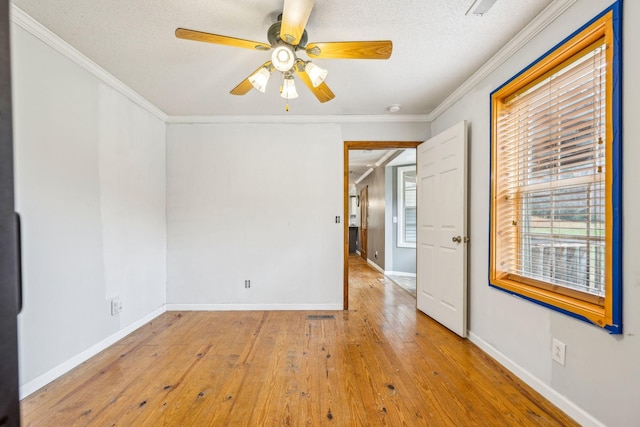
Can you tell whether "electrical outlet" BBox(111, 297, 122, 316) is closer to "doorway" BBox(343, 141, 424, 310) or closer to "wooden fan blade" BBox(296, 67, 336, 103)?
"doorway" BBox(343, 141, 424, 310)

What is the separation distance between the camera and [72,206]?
212 centimetres

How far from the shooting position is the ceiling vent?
5.38 feet

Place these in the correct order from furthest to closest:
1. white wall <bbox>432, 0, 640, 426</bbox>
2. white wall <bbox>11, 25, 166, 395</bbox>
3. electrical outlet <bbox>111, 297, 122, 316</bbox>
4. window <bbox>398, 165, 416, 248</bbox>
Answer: window <bbox>398, 165, 416, 248</bbox> → electrical outlet <bbox>111, 297, 122, 316</bbox> → white wall <bbox>11, 25, 166, 395</bbox> → white wall <bbox>432, 0, 640, 426</bbox>

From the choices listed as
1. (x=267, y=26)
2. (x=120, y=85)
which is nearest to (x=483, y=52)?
(x=267, y=26)

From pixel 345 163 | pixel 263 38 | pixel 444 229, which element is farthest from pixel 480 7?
pixel 345 163

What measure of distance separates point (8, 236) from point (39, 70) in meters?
2.29

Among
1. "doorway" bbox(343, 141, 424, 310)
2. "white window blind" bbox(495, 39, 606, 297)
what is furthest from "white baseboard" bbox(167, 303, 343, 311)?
"white window blind" bbox(495, 39, 606, 297)

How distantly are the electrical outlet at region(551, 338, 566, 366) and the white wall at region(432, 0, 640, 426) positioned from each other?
26 mm

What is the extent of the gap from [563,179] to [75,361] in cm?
356

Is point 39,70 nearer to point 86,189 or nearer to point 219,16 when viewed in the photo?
point 86,189

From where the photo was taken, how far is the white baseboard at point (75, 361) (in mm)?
1816

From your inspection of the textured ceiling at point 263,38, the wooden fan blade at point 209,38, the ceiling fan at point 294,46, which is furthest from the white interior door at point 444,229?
the wooden fan blade at point 209,38

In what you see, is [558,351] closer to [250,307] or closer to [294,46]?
[294,46]

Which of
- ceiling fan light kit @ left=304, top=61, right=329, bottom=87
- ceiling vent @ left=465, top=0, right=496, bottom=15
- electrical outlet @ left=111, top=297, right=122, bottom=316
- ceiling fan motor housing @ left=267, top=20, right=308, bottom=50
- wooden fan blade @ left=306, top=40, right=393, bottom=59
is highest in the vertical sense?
ceiling vent @ left=465, top=0, right=496, bottom=15
